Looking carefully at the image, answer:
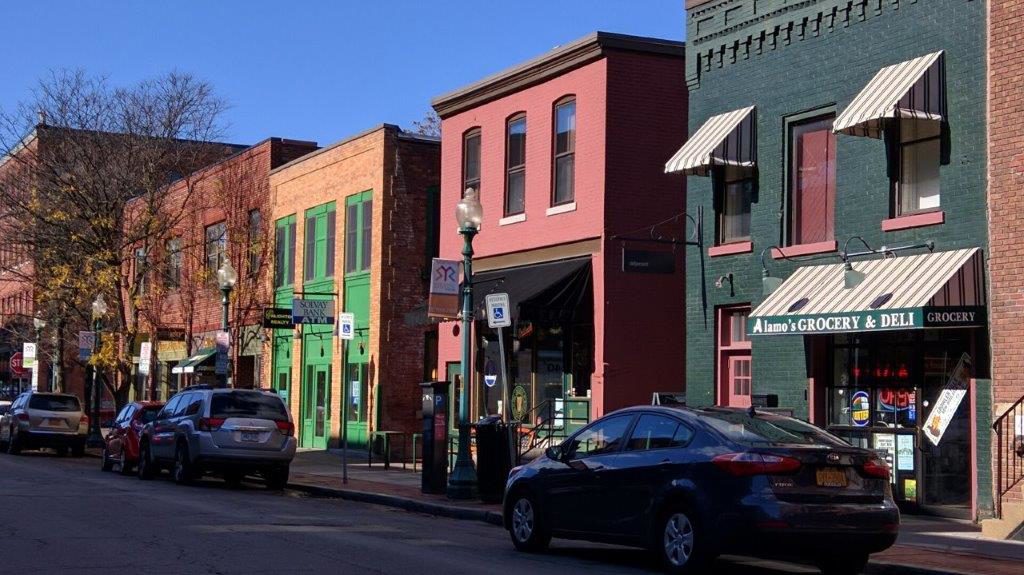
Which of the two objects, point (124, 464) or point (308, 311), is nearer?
point (124, 464)

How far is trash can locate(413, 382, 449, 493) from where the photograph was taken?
2073 centimetres

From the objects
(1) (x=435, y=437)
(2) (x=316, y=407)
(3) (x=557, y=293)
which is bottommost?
(1) (x=435, y=437)

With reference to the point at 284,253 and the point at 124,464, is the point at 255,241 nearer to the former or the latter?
the point at 284,253

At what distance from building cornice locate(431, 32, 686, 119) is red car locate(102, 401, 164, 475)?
28.8 ft

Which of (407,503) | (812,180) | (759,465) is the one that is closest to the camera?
(759,465)

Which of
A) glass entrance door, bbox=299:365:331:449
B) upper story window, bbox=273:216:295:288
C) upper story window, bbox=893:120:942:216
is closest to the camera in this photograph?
upper story window, bbox=893:120:942:216

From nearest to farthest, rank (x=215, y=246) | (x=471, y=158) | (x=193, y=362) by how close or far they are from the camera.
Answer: (x=471, y=158), (x=193, y=362), (x=215, y=246)

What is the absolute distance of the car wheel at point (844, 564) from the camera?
12023 millimetres

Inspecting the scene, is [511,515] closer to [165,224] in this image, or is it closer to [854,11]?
[854,11]

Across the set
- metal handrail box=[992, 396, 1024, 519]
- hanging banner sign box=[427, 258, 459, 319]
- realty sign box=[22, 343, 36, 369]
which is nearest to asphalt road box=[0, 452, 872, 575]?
hanging banner sign box=[427, 258, 459, 319]

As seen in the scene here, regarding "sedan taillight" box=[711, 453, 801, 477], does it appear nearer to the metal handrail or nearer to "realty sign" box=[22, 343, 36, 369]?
the metal handrail

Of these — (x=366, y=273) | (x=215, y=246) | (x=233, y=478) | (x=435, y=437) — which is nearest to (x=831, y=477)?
(x=435, y=437)

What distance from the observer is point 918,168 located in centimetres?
1775

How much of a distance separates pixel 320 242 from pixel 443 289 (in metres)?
14.9
